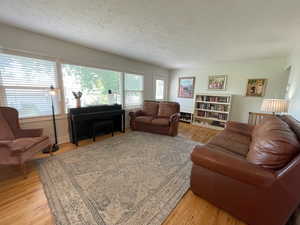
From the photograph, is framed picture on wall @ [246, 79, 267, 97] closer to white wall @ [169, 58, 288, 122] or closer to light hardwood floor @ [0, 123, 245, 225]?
white wall @ [169, 58, 288, 122]

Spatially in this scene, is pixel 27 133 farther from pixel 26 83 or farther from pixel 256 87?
pixel 256 87

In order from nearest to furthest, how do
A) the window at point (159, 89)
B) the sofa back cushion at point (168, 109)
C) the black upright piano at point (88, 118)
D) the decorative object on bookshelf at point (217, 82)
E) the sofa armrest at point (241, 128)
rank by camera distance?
the sofa armrest at point (241, 128) < the black upright piano at point (88, 118) < the sofa back cushion at point (168, 109) < the decorative object on bookshelf at point (217, 82) < the window at point (159, 89)

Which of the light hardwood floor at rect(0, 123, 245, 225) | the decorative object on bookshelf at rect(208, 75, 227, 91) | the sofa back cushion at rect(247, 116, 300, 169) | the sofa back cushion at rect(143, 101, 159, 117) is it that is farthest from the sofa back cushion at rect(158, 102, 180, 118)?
the sofa back cushion at rect(247, 116, 300, 169)

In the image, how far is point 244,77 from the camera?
4.18 meters

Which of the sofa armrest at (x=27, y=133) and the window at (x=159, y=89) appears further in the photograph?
the window at (x=159, y=89)

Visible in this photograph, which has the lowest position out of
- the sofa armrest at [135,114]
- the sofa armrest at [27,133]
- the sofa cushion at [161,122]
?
the sofa cushion at [161,122]

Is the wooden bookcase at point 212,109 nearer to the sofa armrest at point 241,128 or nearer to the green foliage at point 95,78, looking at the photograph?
the sofa armrest at point 241,128

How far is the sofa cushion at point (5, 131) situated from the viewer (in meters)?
2.04

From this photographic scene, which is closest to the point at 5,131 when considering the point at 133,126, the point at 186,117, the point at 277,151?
the point at 133,126

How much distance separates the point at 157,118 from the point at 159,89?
86.2 inches

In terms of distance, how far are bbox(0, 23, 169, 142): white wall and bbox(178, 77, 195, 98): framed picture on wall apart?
2.27m

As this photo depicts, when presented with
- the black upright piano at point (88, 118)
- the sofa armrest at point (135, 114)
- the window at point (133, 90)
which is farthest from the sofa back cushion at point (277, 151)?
the window at point (133, 90)

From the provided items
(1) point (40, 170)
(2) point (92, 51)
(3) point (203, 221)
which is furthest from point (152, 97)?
(3) point (203, 221)

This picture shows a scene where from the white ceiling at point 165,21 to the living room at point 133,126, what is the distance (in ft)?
0.07
